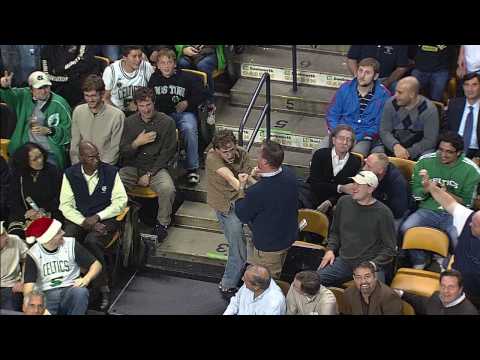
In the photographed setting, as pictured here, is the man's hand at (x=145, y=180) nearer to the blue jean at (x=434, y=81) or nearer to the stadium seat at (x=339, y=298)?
the stadium seat at (x=339, y=298)

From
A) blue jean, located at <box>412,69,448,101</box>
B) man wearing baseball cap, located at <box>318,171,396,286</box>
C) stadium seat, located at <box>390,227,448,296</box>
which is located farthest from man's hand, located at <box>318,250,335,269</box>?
blue jean, located at <box>412,69,448,101</box>

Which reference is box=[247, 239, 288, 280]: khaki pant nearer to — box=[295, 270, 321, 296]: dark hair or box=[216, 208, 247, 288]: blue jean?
box=[216, 208, 247, 288]: blue jean

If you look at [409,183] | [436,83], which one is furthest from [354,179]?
[436,83]

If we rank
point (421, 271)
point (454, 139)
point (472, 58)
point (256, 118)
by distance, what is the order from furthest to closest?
point (256, 118)
point (472, 58)
point (454, 139)
point (421, 271)

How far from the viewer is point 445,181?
26.6ft

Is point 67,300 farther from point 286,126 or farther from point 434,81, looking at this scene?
point 434,81

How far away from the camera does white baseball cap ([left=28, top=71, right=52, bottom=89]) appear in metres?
8.57

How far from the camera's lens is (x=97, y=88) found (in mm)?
8492

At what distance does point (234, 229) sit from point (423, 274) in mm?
1557

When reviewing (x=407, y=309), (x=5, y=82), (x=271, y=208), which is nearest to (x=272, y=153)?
(x=271, y=208)

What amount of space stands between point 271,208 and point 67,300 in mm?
1752

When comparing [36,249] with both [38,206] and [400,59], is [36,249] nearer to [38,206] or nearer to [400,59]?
[38,206]

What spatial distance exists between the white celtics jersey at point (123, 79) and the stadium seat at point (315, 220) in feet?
6.55

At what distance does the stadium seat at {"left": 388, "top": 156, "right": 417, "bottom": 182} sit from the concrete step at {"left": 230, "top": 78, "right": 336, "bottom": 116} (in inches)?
61.2
